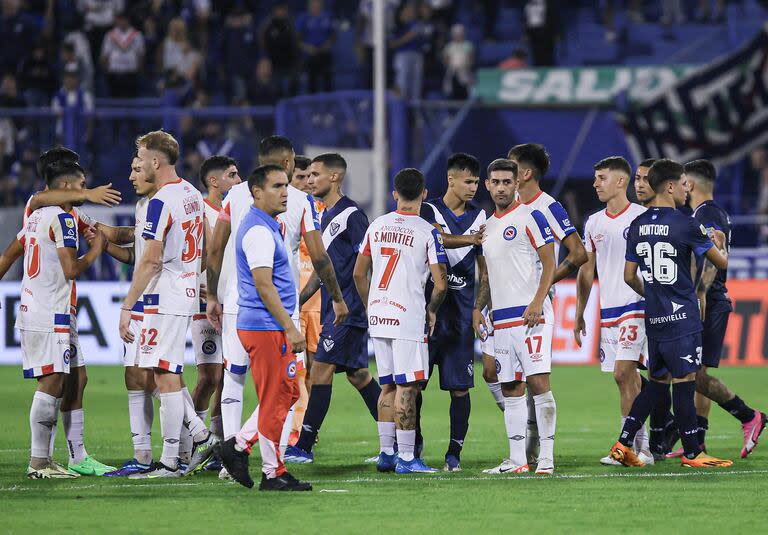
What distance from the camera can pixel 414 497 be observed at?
9.09 metres

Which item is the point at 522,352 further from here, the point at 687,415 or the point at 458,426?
the point at 687,415

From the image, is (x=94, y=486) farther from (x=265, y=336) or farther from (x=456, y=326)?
(x=456, y=326)

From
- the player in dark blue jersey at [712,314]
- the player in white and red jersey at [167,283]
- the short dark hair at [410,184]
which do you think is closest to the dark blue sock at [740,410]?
the player in dark blue jersey at [712,314]

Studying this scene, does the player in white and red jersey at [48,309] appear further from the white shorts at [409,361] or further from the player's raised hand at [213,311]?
the white shorts at [409,361]

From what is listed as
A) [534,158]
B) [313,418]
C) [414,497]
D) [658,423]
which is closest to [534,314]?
[534,158]

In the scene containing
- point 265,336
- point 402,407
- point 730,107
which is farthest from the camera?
point 730,107

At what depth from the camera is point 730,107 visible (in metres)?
24.3

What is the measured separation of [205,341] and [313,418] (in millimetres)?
1123

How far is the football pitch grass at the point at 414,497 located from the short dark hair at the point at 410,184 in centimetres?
216

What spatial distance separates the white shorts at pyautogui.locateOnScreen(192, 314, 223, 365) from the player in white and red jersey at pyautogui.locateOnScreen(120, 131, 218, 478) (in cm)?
→ 57

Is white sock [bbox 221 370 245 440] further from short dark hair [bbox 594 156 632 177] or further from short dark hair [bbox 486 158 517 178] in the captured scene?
short dark hair [bbox 594 156 632 177]

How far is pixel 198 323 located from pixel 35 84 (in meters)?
15.7

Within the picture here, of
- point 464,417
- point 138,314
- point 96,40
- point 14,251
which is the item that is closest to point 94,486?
point 138,314

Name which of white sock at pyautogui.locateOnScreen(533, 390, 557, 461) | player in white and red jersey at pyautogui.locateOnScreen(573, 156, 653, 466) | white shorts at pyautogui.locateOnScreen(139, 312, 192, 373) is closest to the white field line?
white sock at pyautogui.locateOnScreen(533, 390, 557, 461)
